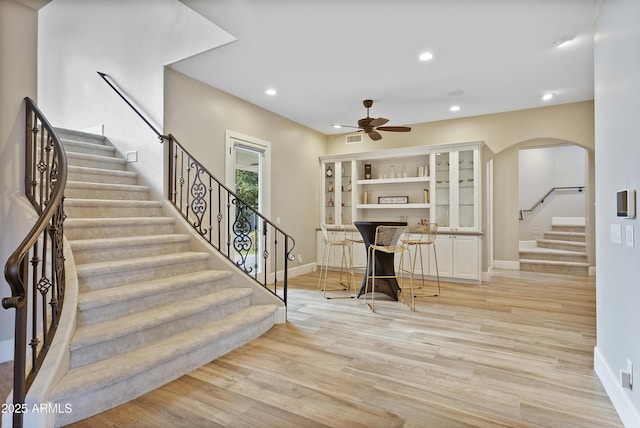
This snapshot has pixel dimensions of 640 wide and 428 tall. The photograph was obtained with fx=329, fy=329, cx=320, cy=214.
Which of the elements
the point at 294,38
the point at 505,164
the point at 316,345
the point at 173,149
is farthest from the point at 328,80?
the point at 505,164

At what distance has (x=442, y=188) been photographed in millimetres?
5809

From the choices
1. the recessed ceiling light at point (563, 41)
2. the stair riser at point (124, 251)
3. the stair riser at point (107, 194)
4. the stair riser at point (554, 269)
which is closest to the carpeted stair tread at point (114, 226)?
the stair riser at point (124, 251)

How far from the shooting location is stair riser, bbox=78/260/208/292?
2.50m

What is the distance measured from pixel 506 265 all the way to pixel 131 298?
22.7ft

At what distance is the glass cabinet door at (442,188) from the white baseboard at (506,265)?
213 cm

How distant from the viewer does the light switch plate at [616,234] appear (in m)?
1.90

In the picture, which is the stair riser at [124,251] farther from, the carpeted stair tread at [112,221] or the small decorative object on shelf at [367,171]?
the small decorative object on shelf at [367,171]

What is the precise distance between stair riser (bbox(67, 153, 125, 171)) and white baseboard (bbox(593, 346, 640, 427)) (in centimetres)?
517

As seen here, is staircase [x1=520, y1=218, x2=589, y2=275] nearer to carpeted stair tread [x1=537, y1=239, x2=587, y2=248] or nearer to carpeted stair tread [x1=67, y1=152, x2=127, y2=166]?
carpeted stair tread [x1=537, y1=239, x2=587, y2=248]

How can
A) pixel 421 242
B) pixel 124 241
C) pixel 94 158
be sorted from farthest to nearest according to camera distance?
pixel 421 242 → pixel 94 158 → pixel 124 241

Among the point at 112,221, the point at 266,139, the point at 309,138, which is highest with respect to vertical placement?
the point at 309,138

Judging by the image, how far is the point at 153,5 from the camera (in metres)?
4.12

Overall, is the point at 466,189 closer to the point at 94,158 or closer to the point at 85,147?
the point at 94,158

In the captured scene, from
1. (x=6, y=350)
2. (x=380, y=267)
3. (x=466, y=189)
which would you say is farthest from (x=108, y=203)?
(x=466, y=189)
